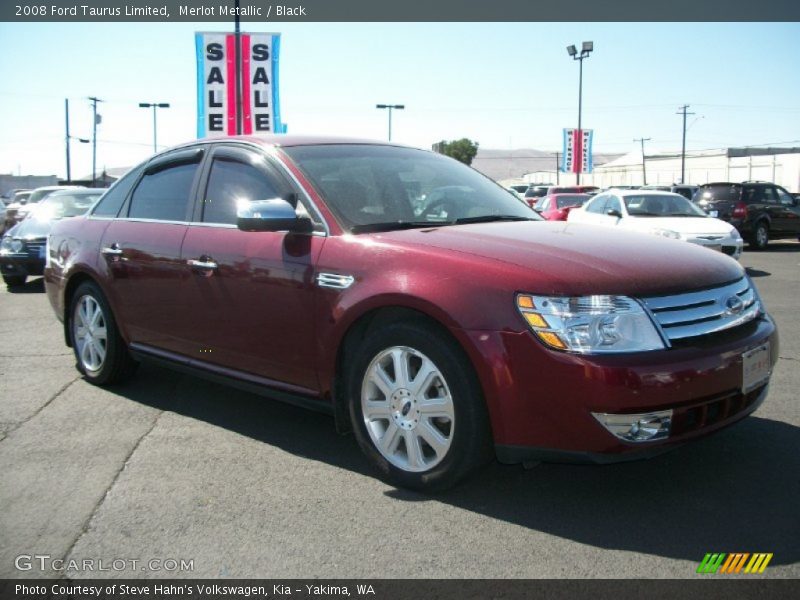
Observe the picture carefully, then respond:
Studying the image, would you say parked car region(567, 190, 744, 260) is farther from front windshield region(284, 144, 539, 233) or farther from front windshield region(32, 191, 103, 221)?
front windshield region(32, 191, 103, 221)

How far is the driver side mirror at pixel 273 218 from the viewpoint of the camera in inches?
139

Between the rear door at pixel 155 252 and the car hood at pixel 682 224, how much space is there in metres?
9.74

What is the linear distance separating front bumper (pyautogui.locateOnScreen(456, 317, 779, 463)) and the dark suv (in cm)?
1714

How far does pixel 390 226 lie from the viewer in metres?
3.69

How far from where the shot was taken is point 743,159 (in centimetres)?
6266

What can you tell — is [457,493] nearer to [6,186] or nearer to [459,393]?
[459,393]

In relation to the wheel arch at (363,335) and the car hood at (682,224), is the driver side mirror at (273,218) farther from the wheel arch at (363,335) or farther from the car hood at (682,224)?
the car hood at (682,224)

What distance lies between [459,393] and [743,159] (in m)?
67.6

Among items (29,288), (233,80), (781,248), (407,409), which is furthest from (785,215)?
(407,409)

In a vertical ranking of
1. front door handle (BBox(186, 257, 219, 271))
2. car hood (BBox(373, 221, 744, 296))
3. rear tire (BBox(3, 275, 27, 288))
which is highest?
car hood (BBox(373, 221, 744, 296))

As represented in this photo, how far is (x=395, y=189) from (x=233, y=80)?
10136mm

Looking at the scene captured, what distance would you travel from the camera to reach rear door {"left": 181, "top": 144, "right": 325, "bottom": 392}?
3650 mm

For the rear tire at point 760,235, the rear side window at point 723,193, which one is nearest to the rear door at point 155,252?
the rear side window at point 723,193
